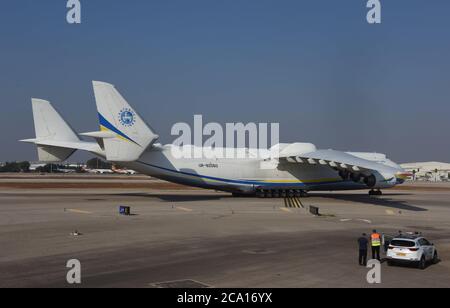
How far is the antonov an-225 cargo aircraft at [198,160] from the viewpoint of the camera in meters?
41.0

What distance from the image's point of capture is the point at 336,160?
40750 mm

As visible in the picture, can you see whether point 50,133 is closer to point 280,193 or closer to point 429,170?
point 280,193

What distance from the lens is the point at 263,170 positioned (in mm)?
48062

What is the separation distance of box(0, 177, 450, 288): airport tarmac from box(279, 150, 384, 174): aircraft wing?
12.3 feet

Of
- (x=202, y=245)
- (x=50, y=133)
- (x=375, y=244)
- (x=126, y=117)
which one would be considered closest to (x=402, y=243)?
(x=375, y=244)

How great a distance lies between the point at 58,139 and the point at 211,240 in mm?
27983

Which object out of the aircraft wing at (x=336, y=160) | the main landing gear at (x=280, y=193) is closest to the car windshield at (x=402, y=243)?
the aircraft wing at (x=336, y=160)

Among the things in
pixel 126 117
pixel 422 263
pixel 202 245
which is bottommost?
pixel 202 245

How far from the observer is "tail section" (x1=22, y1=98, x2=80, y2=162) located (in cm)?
4475

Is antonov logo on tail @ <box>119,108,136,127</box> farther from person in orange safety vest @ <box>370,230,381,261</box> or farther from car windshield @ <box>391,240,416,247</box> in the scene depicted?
car windshield @ <box>391,240,416,247</box>

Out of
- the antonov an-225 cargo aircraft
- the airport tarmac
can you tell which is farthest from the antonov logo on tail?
the airport tarmac

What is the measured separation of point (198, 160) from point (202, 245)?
2461 centimetres

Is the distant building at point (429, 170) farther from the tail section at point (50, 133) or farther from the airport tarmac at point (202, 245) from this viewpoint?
the tail section at point (50, 133)

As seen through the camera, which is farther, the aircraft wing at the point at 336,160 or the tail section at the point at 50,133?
the tail section at the point at 50,133
